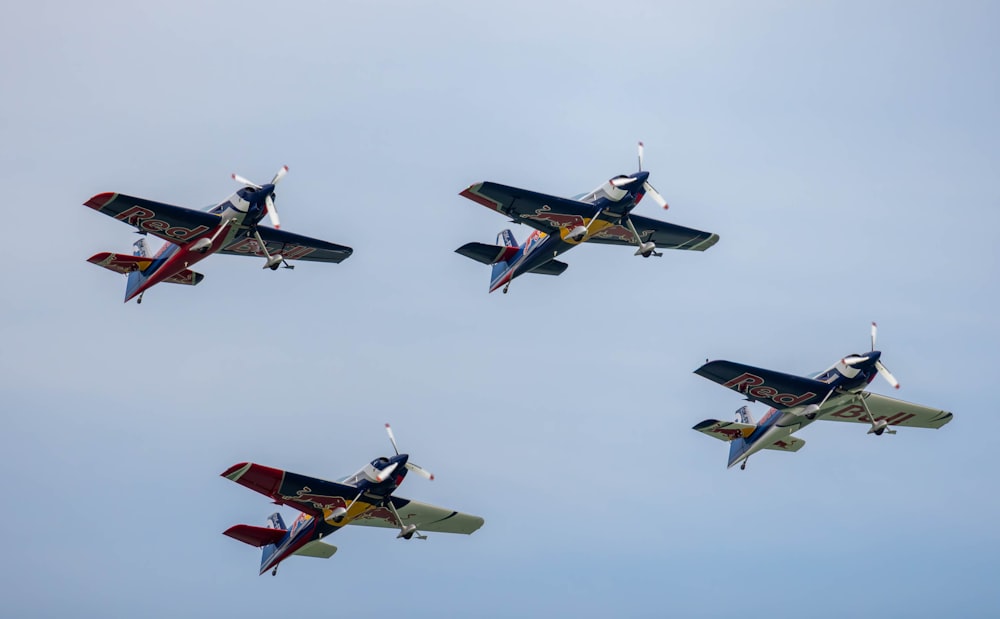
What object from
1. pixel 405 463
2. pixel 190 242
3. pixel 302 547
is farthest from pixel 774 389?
pixel 190 242

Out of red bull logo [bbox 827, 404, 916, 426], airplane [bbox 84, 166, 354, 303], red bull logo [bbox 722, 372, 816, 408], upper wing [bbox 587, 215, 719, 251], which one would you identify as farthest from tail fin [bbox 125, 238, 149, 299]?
red bull logo [bbox 827, 404, 916, 426]

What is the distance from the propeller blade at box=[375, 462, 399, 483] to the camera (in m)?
61.4

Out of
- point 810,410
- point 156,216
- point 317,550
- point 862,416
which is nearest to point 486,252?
point 156,216

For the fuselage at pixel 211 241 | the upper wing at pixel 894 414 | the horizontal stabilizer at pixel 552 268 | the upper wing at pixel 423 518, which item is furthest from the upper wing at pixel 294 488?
the upper wing at pixel 894 414

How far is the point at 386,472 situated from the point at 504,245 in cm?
1684

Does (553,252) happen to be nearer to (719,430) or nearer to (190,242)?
(719,430)

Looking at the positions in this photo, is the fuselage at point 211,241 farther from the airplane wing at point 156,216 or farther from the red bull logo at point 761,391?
the red bull logo at point 761,391

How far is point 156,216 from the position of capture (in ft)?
216

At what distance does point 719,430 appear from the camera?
2795 inches

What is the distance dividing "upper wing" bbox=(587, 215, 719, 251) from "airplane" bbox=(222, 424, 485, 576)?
17.1 m

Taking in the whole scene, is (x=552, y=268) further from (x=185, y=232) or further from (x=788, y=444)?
(x=185, y=232)

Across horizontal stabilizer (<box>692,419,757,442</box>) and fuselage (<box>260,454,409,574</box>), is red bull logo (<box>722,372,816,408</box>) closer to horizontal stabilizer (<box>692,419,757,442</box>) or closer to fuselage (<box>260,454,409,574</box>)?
horizontal stabilizer (<box>692,419,757,442</box>)

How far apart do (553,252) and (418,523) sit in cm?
1494

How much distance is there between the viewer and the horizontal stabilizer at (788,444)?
72.0 metres
